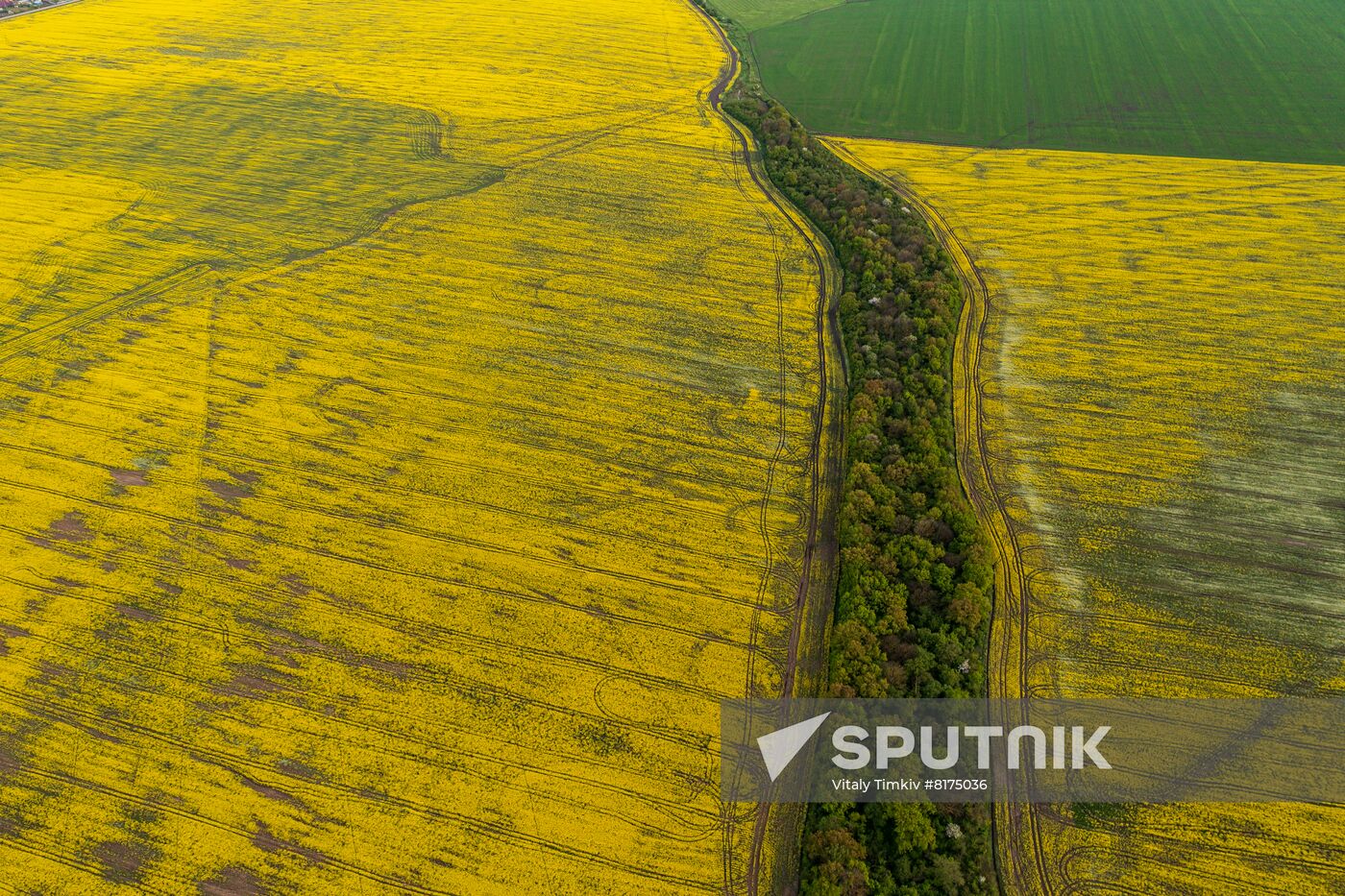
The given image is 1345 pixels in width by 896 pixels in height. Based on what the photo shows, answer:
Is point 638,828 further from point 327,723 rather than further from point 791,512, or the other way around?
point 791,512

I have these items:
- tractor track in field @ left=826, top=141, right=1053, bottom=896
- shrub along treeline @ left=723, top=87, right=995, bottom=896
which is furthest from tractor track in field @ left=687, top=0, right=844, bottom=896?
tractor track in field @ left=826, top=141, right=1053, bottom=896

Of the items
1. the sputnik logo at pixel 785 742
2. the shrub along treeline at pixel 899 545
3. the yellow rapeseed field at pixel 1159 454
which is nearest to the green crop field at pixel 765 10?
the yellow rapeseed field at pixel 1159 454

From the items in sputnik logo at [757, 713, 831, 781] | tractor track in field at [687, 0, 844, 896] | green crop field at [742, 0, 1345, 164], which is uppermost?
green crop field at [742, 0, 1345, 164]

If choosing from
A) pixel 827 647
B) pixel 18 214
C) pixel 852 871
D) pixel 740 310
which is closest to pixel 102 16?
pixel 18 214

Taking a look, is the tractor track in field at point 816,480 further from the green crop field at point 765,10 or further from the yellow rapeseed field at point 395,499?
the green crop field at point 765,10

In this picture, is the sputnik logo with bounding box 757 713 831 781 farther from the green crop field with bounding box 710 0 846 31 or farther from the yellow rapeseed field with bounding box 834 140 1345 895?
the green crop field with bounding box 710 0 846 31

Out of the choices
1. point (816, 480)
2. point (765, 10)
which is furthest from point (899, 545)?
point (765, 10)

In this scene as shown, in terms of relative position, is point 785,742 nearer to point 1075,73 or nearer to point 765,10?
point 1075,73
